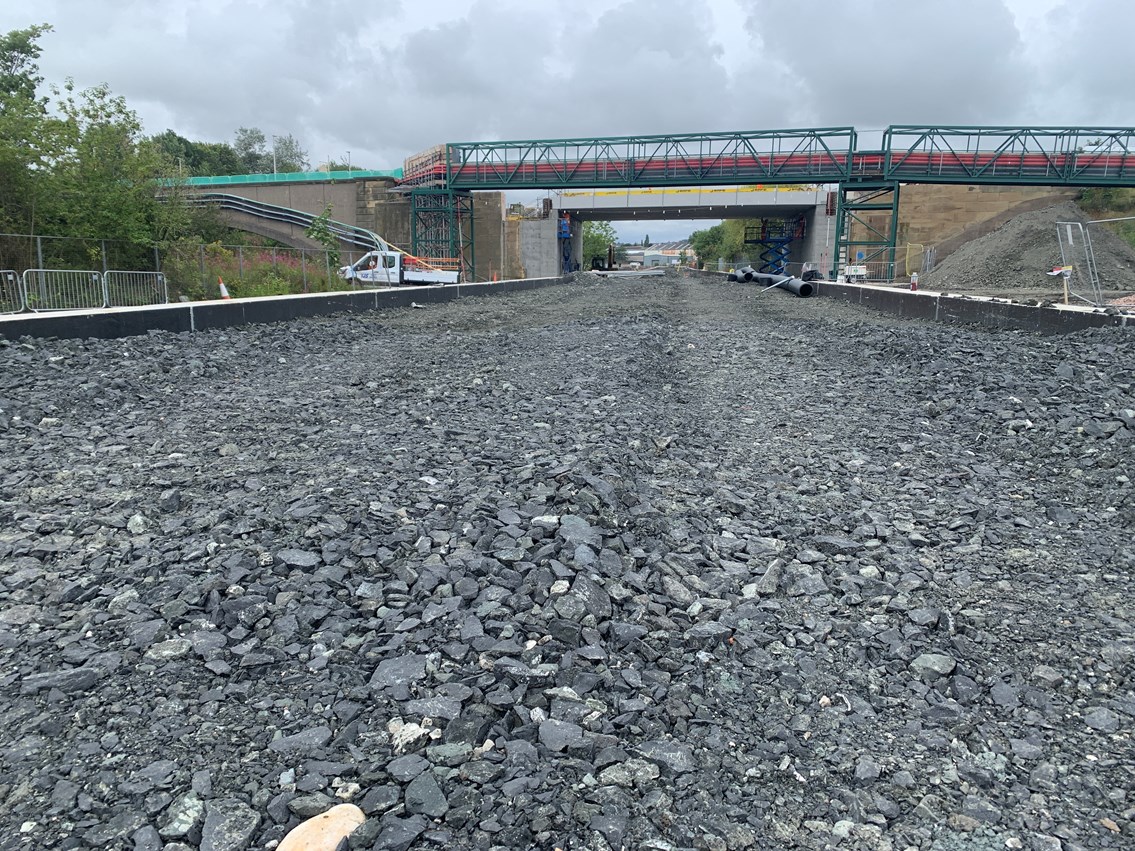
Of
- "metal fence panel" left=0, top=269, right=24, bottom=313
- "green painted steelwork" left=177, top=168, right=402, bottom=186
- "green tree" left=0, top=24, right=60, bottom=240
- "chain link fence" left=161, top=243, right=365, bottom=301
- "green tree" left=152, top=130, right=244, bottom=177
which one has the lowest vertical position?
"metal fence panel" left=0, top=269, right=24, bottom=313

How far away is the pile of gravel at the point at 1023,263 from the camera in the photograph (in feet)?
89.7

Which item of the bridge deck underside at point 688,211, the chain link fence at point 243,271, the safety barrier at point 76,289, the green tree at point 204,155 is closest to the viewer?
the safety barrier at point 76,289

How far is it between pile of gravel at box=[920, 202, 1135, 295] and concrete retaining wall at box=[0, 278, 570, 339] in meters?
22.3

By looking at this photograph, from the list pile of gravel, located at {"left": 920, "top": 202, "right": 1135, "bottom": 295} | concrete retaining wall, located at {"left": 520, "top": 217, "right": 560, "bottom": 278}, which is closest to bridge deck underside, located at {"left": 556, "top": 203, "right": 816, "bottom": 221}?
concrete retaining wall, located at {"left": 520, "top": 217, "right": 560, "bottom": 278}

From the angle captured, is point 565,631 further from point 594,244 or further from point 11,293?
point 594,244

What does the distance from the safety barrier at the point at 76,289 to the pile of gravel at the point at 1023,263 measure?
28.2m

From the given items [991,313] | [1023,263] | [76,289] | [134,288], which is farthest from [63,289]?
[1023,263]

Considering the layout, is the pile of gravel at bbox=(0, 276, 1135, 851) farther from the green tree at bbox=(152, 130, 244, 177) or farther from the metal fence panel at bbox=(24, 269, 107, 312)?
the green tree at bbox=(152, 130, 244, 177)

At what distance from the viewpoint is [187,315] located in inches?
518

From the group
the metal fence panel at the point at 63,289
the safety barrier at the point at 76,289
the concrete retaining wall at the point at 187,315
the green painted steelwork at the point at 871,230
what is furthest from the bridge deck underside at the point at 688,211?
the metal fence panel at the point at 63,289

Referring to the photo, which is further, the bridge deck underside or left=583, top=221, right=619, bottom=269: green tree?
left=583, top=221, right=619, bottom=269: green tree

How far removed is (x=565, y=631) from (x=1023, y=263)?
36.2 meters

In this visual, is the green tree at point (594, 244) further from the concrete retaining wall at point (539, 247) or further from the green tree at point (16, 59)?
the green tree at point (16, 59)

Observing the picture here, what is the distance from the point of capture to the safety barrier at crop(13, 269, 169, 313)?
1666cm
